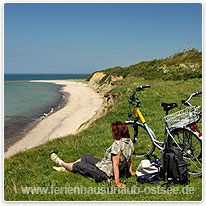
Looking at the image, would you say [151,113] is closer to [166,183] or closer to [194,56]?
[166,183]

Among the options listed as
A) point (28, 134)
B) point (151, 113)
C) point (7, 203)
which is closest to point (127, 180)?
point (7, 203)

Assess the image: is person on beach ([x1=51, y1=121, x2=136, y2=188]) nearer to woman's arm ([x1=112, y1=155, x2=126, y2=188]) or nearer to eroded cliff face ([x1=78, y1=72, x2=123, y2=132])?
woman's arm ([x1=112, y1=155, x2=126, y2=188])

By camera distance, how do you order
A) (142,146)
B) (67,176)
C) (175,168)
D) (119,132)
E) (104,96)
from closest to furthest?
(175,168) → (119,132) → (67,176) → (142,146) → (104,96)

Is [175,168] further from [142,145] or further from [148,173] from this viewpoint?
[142,145]

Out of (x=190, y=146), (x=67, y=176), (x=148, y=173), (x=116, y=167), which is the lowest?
(x=67, y=176)

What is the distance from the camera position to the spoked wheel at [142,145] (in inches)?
250

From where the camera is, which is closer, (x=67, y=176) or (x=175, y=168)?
(x=175, y=168)

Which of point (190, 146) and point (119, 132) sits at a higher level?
point (119, 132)

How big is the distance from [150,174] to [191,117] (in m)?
1.61

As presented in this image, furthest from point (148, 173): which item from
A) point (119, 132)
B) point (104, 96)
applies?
point (104, 96)

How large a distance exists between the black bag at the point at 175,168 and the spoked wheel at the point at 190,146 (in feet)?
2.22

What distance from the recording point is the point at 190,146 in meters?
5.39

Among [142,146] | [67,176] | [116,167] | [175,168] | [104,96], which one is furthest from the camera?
[104,96]

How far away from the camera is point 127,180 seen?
5020 millimetres
